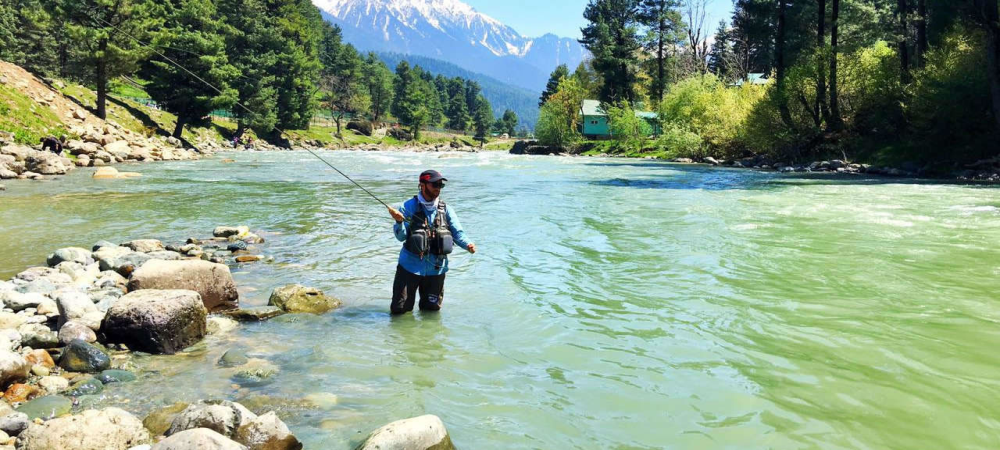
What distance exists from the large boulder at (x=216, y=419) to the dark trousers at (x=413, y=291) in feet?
10.9

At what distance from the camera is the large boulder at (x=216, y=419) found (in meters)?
4.20

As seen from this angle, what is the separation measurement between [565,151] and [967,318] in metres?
68.0

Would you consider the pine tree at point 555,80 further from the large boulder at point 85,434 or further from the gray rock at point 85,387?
the large boulder at point 85,434

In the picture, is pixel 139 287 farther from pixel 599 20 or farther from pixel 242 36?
pixel 599 20

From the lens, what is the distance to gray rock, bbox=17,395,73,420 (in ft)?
15.6

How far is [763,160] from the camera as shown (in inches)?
1549

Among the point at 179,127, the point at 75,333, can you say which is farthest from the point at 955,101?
the point at 179,127

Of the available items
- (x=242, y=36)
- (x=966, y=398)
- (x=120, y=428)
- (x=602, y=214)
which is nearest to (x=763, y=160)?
(x=602, y=214)

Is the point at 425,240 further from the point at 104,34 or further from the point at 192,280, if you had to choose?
the point at 104,34

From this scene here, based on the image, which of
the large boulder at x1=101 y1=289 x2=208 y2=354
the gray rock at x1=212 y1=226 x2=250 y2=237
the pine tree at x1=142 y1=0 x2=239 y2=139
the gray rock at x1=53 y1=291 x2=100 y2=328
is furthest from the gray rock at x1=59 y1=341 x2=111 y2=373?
the pine tree at x1=142 y1=0 x2=239 y2=139

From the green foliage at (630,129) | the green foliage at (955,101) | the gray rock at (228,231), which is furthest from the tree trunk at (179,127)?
the green foliage at (955,101)

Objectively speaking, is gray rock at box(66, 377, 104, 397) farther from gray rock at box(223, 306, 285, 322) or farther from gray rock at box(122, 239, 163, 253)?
gray rock at box(122, 239, 163, 253)

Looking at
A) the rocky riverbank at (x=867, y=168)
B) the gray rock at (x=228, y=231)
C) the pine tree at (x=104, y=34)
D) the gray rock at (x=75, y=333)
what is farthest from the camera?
the pine tree at (x=104, y=34)

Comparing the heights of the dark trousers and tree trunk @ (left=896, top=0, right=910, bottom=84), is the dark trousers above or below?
below
